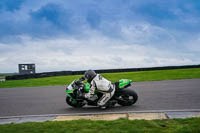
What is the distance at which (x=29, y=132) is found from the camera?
503cm

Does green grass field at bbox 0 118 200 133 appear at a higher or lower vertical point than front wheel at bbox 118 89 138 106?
lower

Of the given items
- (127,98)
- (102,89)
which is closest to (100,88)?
(102,89)

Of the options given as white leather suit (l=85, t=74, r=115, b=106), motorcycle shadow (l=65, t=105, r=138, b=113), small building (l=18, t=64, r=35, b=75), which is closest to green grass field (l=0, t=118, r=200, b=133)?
motorcycle shadow (l=65, t=105, r=138, b=113)

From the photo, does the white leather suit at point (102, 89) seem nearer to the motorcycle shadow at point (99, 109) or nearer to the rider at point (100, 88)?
the rider at point (100, 88)

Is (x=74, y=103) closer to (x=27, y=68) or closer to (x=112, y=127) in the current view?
(x=112, y=127)

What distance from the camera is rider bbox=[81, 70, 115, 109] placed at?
7613 millimetres

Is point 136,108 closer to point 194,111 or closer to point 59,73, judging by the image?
point 194,111

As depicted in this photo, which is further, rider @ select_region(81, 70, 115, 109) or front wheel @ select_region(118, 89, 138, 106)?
front wheel @ select_region(118, 89, 138, 106)

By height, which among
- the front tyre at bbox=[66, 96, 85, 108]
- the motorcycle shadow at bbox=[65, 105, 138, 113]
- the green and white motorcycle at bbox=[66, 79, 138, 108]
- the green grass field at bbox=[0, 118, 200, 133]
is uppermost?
the green and white motorcycle at bbox=[66, 79, 138, 108]

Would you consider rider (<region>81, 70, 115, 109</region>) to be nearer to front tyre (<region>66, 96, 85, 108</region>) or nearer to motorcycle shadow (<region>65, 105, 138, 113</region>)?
motorcycle shadow (<region>65, 105, 138, 113</region>)

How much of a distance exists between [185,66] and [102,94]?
104 feet

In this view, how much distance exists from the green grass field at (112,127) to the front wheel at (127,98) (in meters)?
2.50

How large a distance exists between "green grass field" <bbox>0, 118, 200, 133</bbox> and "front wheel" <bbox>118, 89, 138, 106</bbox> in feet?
8.20

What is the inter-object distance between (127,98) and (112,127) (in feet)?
10.7
